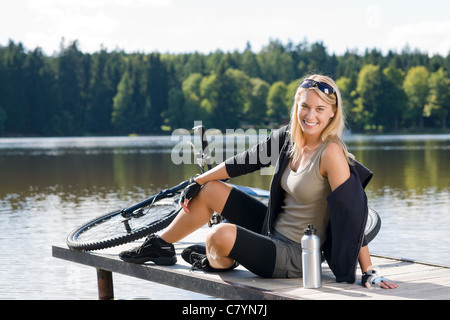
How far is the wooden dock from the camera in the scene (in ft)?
16.6

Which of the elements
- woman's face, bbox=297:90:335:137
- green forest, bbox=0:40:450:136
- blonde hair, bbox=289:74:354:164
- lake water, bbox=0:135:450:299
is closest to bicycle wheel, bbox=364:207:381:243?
lake water, bbox=0:135:450:299

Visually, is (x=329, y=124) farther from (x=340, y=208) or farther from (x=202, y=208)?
(x=202, y=208)

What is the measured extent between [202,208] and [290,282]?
87 centimetres

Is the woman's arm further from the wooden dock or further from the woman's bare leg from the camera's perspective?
the wooden dock

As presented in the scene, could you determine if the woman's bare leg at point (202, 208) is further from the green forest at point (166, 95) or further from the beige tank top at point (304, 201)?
the green forest at point (166, 95)

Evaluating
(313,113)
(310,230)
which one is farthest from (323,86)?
(310,230)

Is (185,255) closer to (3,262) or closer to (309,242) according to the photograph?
(309,242)

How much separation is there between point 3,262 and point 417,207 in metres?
8.51

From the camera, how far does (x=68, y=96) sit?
134000mm

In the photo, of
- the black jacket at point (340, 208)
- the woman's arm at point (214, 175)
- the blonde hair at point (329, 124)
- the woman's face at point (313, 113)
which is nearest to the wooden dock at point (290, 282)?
the black jacket at point (340, 208)

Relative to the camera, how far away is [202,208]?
577cm

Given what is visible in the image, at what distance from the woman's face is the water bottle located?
0.66 metres

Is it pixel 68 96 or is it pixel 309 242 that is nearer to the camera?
pixel 309 242
